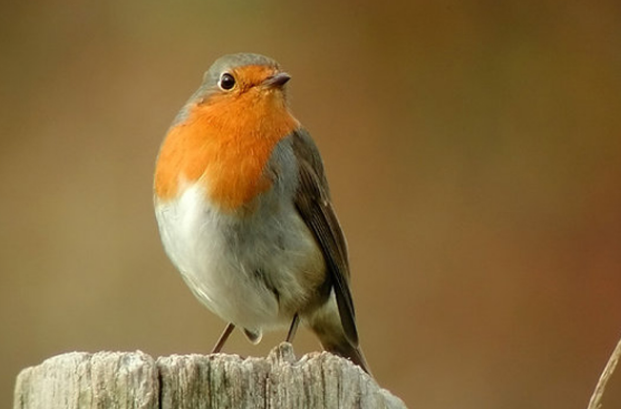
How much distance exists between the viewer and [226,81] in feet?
16.8

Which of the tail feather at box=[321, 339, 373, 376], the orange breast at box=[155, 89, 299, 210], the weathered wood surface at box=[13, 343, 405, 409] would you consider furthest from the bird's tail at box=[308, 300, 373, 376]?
the weathered wood surface at box=[13, 343, 405, 409]

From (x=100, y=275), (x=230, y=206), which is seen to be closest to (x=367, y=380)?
(x=230, y=206)

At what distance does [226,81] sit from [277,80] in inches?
8.1

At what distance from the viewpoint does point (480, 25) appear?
6.99 metres

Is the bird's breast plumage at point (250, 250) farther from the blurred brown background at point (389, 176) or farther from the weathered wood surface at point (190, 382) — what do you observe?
the weathered wood surface at point (190, 382)

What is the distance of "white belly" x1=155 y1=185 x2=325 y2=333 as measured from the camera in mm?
4887

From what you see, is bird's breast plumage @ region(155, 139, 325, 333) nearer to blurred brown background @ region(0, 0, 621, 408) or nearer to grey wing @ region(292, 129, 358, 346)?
grey wing @ region(292, 129, 358, 346)

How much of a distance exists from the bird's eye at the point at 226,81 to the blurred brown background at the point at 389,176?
5.26 feet

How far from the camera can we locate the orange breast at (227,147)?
15.9 feet

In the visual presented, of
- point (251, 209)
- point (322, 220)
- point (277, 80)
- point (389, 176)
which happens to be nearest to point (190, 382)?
point (251, 209)

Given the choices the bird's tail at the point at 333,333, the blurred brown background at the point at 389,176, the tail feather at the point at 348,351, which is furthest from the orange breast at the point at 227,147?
the blurred brown background at the point at 389,176

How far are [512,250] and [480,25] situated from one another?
98 centimetres

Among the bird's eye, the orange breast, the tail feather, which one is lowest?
the tail feather

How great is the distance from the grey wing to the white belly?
40 millimetres
